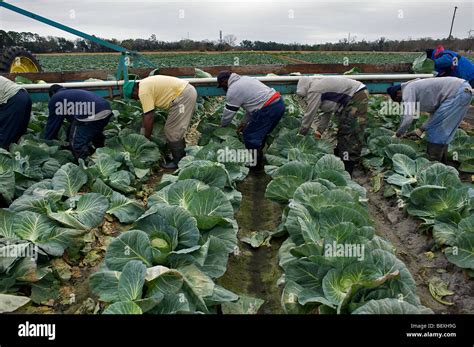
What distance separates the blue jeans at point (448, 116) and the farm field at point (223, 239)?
0.84 meters

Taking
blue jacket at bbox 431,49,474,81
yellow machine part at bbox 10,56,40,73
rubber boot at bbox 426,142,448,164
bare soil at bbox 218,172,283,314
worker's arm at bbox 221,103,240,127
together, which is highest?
yellow machine part at bbox 10,56,40,73

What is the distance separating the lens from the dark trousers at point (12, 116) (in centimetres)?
617

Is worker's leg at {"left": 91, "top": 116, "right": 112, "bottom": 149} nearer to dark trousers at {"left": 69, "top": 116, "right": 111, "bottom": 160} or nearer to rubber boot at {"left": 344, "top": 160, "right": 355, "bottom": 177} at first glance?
dark trousers at {"left": 69, "top": 116, "right": 111, "bottom": 160}

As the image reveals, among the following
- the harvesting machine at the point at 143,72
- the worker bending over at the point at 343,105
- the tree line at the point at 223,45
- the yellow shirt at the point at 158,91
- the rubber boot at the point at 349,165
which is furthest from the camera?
the tree line at the point at 223,45

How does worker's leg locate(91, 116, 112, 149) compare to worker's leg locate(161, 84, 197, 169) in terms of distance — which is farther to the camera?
worker's leg locate(161, 84, 197, 169)

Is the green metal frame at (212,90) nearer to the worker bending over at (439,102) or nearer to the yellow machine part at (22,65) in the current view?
the worker bending over at (439,102)

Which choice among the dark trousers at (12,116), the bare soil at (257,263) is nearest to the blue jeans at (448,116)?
the bare soil at (257,263)

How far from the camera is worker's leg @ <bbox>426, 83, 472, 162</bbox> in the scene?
624 centimetres

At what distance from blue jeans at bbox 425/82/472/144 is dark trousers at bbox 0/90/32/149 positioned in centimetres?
662

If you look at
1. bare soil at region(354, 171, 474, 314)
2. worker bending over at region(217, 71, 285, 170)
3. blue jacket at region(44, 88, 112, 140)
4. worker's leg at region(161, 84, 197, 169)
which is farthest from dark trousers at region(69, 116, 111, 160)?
bare soil at region(354, 171, 474, 314)

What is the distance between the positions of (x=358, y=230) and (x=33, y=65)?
11.3m

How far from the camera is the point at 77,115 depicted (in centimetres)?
625

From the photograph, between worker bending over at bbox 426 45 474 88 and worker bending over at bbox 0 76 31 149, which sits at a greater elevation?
worker bending over at bbox 426 45 474 88
